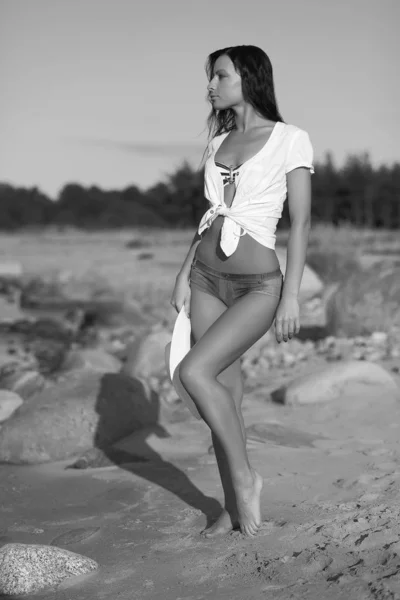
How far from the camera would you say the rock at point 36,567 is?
348cm

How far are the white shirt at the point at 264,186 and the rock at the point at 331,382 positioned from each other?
2994mm

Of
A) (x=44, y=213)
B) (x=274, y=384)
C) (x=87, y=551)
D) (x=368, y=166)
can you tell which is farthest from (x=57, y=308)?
(x=368, y=166)

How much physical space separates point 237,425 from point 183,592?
2.29 feet

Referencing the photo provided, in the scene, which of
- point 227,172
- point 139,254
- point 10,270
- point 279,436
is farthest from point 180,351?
point 139,254

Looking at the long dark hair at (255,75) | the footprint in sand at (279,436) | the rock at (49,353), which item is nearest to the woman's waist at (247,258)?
the long dark hair at (255,75)

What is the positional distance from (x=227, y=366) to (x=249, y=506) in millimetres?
627

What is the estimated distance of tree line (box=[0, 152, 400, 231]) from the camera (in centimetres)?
3484

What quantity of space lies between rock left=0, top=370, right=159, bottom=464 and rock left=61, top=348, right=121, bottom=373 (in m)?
2.55

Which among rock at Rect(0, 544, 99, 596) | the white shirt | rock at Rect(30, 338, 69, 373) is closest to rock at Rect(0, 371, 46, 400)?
rock at Rect(30, 338, 69, 373)

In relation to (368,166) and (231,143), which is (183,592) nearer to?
(231,143)

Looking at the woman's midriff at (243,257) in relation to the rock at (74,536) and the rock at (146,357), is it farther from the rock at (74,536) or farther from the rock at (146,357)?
the rock at (146,357)

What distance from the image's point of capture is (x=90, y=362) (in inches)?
344

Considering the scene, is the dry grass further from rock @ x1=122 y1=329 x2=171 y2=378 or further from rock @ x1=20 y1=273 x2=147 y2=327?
rock @ x1=122 y1=329 x2=171 y2=378

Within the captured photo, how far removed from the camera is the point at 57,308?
15672 mm
